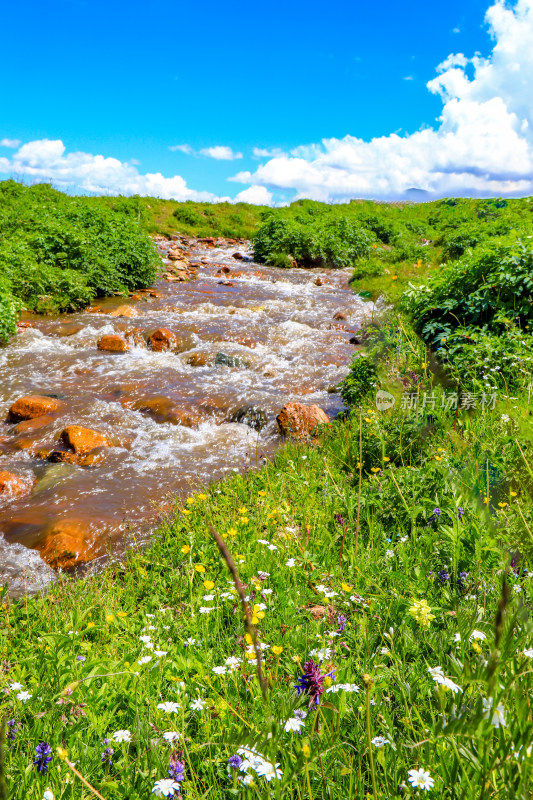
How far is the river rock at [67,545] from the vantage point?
4.77 m

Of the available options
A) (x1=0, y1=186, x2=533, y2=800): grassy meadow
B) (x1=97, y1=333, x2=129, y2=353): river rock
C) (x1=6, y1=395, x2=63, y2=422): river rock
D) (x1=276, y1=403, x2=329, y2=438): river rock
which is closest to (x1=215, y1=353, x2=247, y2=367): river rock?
(x1=97, y1=333, x2=129, y2=353): river rock

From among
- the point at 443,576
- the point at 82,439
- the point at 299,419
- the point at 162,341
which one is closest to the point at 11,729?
the point at 443,576

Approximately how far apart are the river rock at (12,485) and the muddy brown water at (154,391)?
116 millimetres

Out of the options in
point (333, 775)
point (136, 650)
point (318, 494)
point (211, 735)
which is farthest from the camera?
point (318, 494)

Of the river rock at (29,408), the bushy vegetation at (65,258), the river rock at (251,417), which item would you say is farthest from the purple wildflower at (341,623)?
the bushy vegetation at (65,258)

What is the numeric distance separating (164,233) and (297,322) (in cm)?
1759

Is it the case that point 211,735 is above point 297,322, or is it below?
below

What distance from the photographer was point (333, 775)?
161 cm

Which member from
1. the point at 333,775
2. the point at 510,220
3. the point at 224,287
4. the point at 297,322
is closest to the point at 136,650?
the point at 333,775

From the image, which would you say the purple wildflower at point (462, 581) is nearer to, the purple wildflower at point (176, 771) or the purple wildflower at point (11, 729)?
the purple wildflower at point (176, 771)

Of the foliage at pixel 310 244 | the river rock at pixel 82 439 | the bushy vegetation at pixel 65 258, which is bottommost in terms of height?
the river rock at pixel 82 439

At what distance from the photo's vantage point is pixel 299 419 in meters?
7.24

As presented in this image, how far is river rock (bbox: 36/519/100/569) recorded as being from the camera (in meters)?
4.77

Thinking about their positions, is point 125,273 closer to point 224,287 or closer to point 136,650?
point 224,287
